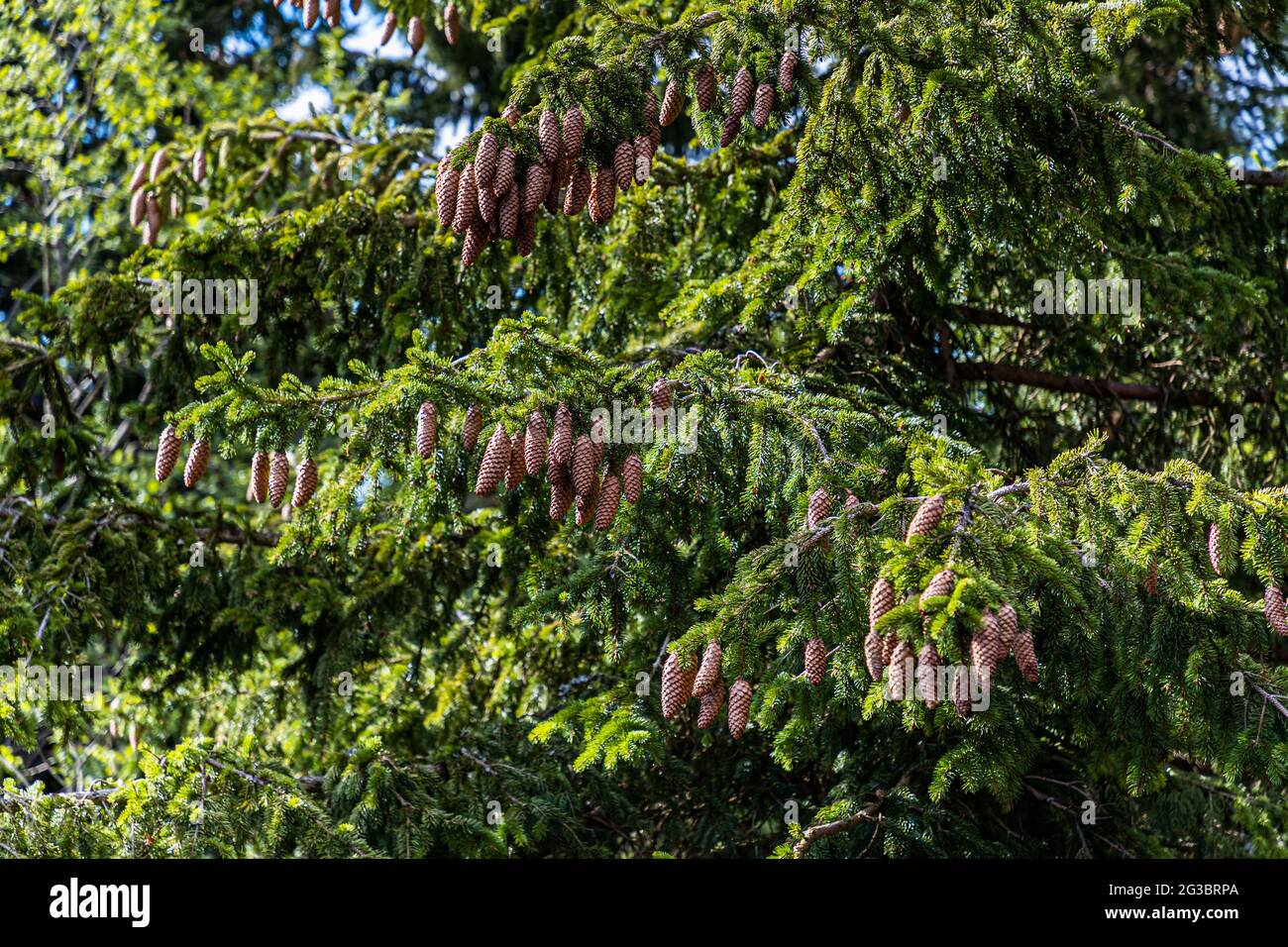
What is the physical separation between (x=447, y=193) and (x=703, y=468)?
1.19 metres

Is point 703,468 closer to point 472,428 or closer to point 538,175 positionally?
point 472,428

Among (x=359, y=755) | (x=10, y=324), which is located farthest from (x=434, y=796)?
(x=10, y=324)

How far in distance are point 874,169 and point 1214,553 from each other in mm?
1910

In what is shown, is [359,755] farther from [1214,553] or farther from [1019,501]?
[1214,553]

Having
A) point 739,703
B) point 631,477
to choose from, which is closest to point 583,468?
point 631,477

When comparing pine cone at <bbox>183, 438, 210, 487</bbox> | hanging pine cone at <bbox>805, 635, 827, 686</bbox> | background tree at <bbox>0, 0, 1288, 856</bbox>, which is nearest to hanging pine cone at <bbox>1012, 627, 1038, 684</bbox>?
background tree at <bbox>0, 0, 1288, 856</bbox>

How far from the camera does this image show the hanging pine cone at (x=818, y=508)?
12.4 feet

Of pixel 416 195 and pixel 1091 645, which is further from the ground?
pixel 416 195

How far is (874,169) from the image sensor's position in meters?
4.72

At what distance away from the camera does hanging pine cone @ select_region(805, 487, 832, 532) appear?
12.4ft

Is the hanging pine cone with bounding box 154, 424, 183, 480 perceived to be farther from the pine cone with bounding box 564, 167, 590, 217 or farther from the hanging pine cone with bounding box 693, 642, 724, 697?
the hanging pine cone with bounding box 693, 642, 724, 697

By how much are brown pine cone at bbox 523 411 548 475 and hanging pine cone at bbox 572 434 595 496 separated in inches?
3.6

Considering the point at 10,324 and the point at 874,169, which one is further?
the point at 10,324

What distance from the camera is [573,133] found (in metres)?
3.95
